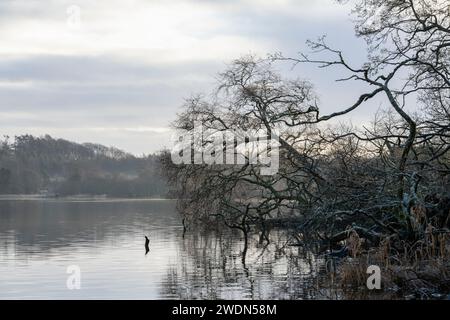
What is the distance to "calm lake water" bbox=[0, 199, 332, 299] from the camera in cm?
1809

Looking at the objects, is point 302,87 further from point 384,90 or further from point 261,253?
point 384,90

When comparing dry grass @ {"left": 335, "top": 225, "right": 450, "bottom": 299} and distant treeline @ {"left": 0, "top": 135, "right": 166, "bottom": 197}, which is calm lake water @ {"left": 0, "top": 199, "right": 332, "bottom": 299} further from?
distant treeline @ {"left": 0, "top": 135, "right": 166, "bottom": 197}

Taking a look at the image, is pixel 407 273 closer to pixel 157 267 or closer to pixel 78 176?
pixel 157 267

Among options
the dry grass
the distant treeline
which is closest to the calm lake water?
the dry grass

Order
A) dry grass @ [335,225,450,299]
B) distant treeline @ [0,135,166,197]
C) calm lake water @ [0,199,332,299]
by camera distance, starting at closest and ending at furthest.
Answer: dry grass @ [335,225,450,299], calm lake water @ [0,199,332,299], distant treeline @ [0,135,166,197]

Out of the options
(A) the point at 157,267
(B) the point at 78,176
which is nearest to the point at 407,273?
(A) the point at 157,267

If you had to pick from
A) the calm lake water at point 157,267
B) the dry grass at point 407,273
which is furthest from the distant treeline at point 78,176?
the dry grass at point 407,273

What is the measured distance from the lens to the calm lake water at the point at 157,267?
1809cm

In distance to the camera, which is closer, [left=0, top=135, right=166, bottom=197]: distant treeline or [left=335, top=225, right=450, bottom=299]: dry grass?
[left=335, top=225, right=450, bottom=299]: dry grass

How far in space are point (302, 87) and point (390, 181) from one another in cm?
1310

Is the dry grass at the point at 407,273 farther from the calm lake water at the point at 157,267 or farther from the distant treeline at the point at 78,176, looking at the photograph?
the distant treeline at the point at 78,176

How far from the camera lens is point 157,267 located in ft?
77.2

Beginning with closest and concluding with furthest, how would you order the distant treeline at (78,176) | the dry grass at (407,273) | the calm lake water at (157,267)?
the dry grass at (407,273), the calm lake water at (157,267), the distant treeline at (78,176)
